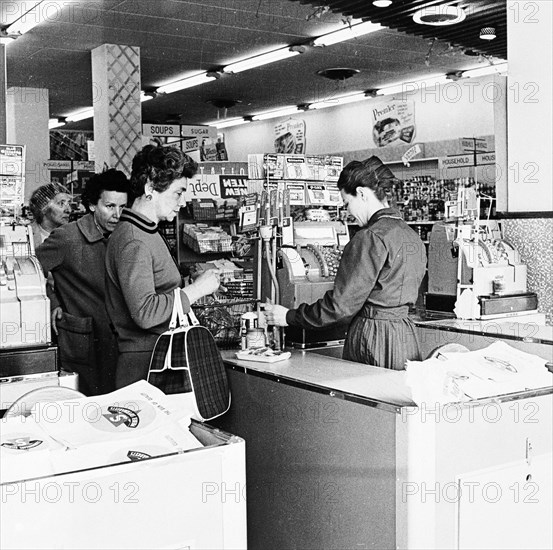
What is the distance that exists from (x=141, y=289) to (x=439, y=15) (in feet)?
17.0

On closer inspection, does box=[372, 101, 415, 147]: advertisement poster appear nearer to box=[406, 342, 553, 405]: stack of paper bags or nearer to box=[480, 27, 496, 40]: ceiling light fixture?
box=[480, 27, 496, 40]: ceiling light fixture

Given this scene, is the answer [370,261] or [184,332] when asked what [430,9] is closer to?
[370,261]

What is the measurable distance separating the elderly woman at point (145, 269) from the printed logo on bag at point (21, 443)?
88cm

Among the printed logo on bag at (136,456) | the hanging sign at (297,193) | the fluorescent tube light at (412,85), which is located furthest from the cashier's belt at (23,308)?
the fluorescent tube light at (412,85)

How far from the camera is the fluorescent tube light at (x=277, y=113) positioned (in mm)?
14680

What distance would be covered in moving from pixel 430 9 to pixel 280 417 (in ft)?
16.6

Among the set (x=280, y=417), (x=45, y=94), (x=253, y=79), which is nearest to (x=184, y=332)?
(x=280, y=417)

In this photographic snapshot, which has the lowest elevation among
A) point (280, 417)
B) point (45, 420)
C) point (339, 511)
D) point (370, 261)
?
point (339, 511)

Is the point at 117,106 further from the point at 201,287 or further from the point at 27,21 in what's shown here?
the point at 201,287

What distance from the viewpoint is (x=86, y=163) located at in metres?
11.7

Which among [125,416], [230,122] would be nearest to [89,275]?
[125,416]

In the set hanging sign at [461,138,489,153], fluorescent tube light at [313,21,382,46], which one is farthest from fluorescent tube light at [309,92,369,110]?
fluorescent tube light at [313,21,382,46]

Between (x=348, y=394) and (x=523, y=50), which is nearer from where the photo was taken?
(x=523, y=50)

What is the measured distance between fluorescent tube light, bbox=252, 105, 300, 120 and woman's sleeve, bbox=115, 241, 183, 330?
12.2 meters
